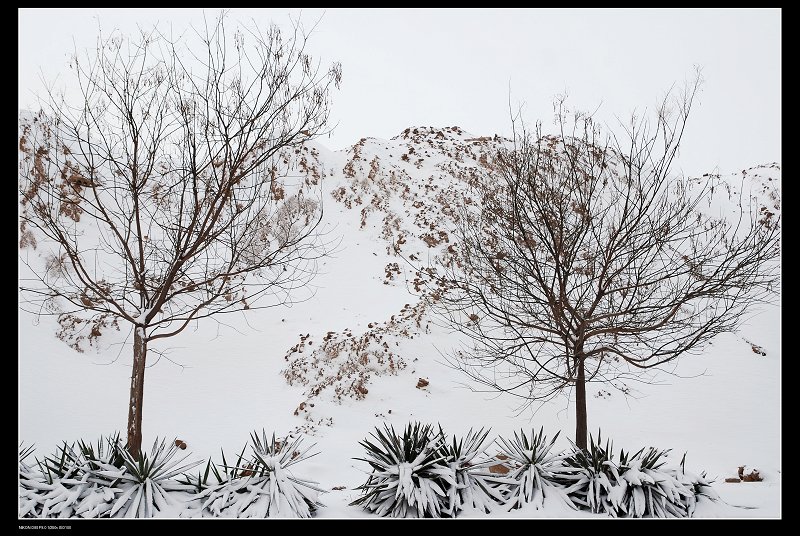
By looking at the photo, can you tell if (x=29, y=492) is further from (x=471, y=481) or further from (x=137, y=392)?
(x=471, y=481)

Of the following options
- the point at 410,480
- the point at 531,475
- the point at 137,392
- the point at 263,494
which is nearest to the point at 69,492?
the point at 137,392

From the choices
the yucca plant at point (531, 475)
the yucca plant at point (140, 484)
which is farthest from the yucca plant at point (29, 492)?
the yucca plant at point (531, 475)

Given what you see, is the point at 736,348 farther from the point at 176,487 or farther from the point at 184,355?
the point at 184,355

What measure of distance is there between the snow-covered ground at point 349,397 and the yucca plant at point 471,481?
1466 millimetres

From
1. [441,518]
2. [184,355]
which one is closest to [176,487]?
[441,518]

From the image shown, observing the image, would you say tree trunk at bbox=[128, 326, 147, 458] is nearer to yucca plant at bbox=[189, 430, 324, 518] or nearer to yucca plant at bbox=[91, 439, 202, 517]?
yucca plant at bbox=[91, 439, 202, 517]

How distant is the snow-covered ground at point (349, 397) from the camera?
9.80 m

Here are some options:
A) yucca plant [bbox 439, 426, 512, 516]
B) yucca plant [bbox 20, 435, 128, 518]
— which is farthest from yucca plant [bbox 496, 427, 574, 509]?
yucca plant [bbox 20, 435, 128, 518]

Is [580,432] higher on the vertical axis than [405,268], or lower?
lower

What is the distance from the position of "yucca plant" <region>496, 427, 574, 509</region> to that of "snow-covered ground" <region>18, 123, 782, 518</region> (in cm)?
216

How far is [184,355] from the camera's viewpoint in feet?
46.6

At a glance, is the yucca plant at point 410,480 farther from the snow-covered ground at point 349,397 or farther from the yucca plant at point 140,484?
the yucca plant at point 140,484

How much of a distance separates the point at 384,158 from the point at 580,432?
73.1ft
